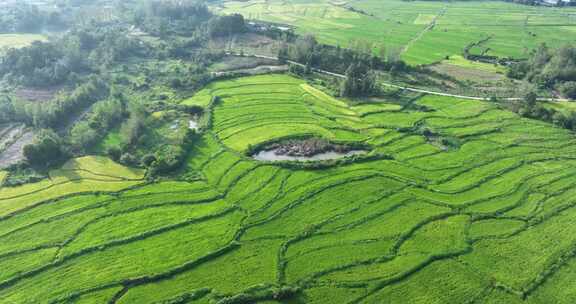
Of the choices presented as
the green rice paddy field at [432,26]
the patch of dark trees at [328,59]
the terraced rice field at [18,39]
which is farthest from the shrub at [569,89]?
the terraced rice field at [18,39]

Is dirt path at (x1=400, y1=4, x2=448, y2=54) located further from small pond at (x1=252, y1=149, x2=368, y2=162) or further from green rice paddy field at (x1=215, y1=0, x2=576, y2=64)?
small pond at (x1=252, y1=149, x2=368, y2=162)

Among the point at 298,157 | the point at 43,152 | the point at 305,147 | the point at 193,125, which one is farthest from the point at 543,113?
the point at 43,152

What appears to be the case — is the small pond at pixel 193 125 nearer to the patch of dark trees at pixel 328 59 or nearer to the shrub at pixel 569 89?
the patch of dark trees at pixel 328 59

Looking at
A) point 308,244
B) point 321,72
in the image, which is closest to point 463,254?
point 308,244

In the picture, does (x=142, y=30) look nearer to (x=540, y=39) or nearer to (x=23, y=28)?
(x=23, y=28)

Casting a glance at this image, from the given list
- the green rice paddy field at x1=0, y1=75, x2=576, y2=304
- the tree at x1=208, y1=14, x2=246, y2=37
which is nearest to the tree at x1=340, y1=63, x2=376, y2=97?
the green rice paddy field at x1=0, y1=75, x2=576, y2=304
